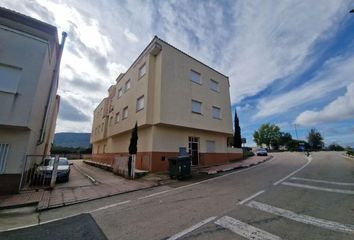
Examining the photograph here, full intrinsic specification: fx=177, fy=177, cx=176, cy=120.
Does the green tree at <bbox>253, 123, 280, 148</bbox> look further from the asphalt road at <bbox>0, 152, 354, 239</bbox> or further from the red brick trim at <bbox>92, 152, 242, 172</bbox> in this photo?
the asphalt road at <bbox>0, 152, 354, 239</bbox>

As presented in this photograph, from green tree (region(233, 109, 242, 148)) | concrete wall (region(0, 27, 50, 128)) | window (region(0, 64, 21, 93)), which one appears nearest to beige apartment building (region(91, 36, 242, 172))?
green tree (region(233, 109, 242, 148))

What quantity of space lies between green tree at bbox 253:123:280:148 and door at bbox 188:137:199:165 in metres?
62.9

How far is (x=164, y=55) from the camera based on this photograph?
15.5 meters

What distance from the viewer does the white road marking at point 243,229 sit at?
11.8ft

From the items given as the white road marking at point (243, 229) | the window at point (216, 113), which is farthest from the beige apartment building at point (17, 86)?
the window at point (216, 113)

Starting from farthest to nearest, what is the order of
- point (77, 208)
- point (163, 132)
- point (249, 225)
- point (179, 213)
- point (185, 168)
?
point (163, 132) → point (185, 168) → point (77, 208) → point (179, 213) → point (249, 225)

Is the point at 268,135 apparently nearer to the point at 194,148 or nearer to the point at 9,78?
the point at 194,148

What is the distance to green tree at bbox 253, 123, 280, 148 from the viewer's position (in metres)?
69.5

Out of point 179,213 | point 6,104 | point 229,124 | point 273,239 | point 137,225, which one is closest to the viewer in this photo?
point 273,239

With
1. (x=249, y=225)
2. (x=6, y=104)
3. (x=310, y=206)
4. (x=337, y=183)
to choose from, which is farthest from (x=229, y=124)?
(x=6, y=104)

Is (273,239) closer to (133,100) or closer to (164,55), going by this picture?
(164,55)

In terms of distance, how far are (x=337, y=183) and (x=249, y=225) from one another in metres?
6.95

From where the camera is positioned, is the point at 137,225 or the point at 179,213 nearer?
the point at 137,225

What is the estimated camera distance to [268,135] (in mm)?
70500
